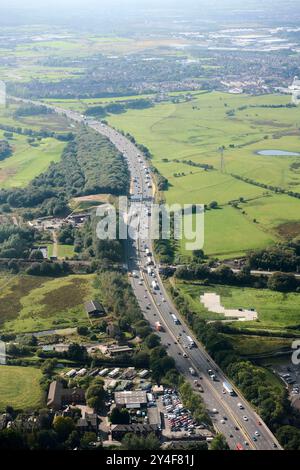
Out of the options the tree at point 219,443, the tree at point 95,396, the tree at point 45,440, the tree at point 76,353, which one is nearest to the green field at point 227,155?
the tree at point 76,353

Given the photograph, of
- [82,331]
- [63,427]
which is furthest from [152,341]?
[63,427]

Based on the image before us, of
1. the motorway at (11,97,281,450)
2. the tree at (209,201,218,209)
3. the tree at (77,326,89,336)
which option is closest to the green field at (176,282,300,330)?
the motorway at (11,97,281,450)

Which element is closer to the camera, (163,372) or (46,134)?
(163,372)

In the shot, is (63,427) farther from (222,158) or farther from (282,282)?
(222,158)

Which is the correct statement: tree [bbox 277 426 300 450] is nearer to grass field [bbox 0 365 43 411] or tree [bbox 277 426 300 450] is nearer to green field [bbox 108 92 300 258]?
grass field [bbox 0 365 43 411]

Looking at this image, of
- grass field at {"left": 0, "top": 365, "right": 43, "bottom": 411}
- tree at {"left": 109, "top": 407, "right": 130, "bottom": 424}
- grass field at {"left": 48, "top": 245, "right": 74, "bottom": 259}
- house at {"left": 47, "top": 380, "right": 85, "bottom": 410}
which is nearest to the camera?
tree at {"left": 109, "top": 407, "right": 130, "bottom": 424}

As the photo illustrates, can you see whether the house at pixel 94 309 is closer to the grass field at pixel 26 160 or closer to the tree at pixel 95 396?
the tree at pixel 95 396
